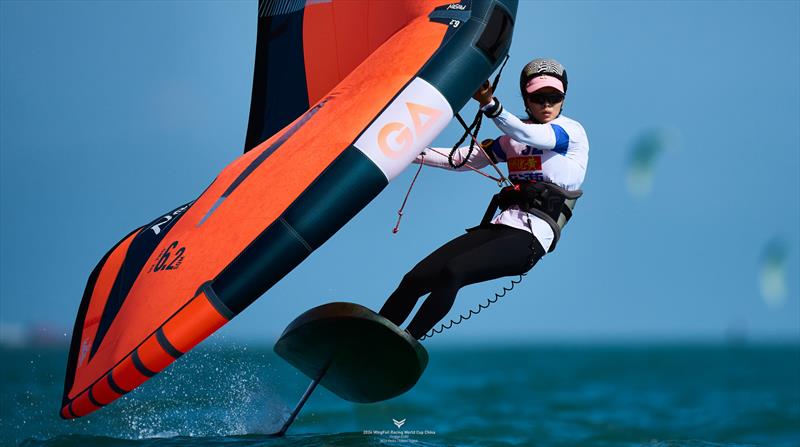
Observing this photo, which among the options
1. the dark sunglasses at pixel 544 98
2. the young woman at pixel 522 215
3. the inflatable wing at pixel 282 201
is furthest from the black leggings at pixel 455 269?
the dark sunglasses at pixel 544 98

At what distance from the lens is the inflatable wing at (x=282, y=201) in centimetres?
455

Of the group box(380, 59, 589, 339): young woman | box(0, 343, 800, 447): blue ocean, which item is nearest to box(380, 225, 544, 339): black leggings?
box(380, 59, 589, 339): young woman

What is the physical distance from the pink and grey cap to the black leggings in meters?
0.78

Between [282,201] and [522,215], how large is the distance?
4.37ft

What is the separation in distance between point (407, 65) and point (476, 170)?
0.84 metres

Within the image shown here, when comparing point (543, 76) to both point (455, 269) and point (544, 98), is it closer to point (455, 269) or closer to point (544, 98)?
point (544, 98)

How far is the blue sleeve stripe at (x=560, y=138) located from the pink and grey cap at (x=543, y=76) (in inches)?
10.6

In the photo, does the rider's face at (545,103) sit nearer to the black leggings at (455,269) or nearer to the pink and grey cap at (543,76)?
the pink and grey cap at (543,76)

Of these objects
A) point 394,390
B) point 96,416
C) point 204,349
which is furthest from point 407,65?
point 96,416

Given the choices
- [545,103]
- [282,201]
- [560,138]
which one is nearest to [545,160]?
[560,138]

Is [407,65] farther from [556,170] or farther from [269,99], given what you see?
[269,99]

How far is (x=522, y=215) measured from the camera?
16.8ft

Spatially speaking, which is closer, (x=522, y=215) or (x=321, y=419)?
(x=522, y=215)

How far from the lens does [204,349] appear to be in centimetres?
644
